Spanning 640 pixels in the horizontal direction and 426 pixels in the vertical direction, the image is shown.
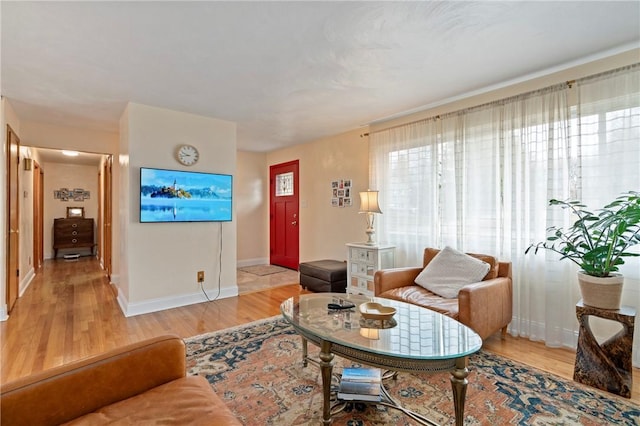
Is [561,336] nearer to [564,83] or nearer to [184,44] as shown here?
[564,83]

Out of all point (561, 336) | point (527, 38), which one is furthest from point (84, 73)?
point (561, 336)

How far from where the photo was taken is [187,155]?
3732 mm

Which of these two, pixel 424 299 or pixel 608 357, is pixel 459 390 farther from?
pixel 608 357

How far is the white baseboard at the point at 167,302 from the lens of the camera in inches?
133

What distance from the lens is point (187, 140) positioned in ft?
12.3

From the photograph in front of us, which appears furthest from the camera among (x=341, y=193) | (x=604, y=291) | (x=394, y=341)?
(x=341, y=193)

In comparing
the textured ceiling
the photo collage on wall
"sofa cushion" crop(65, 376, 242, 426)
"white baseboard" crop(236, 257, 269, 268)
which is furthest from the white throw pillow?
"white baseboard" crop(236, 257, 269, 268)

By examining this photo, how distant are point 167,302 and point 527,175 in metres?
3.98

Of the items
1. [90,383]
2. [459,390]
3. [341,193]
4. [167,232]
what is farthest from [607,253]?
[167,232]

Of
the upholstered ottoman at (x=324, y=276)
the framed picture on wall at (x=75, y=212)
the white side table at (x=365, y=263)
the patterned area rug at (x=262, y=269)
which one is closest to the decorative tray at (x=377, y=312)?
the white side table at (x=365, y=263)

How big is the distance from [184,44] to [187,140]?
1732mm

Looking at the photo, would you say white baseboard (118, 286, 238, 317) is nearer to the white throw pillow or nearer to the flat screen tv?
the flat screen tv

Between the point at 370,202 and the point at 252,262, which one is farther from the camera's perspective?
the point at 252,262

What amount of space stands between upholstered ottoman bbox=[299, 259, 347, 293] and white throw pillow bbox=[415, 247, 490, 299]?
1.29m
